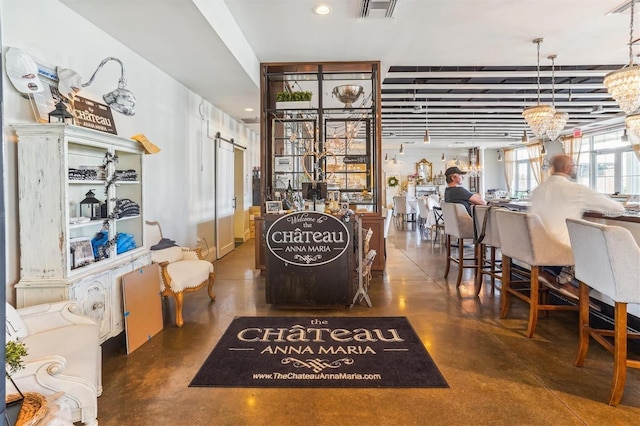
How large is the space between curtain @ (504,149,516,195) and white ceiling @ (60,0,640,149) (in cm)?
911

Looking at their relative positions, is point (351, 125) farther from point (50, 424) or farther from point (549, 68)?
point (50, 424)

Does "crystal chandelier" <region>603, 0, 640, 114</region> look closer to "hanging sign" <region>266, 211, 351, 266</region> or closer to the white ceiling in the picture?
the white ceiling

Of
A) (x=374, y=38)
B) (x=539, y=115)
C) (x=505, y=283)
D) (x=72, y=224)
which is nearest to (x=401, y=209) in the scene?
(x=539, y=115)

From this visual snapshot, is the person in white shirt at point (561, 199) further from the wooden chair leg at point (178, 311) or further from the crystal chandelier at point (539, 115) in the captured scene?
the wooden chair leg at point (178, 311)

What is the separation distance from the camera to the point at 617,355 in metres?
2.14

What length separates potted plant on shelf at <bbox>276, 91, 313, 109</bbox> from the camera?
5.22 m

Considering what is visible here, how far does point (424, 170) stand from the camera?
53.2 feet

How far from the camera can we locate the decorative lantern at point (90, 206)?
2883 millimetres

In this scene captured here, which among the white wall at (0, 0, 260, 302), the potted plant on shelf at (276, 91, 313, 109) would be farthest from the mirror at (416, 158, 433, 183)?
the potted plant on shelf at (276, 91, 313, 109)

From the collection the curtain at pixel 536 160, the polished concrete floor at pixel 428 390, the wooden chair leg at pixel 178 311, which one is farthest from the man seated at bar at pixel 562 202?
Answer: the curtain at pixel 536 160

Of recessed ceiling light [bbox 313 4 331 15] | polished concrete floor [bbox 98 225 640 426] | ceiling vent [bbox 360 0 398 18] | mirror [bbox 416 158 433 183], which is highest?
recessed ceiling light [bbox 313 4 331 15]

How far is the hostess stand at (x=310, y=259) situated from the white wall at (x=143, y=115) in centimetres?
163

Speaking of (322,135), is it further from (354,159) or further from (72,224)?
(72,224)

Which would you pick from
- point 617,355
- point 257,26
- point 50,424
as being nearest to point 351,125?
point 257,26
